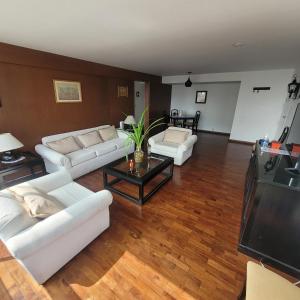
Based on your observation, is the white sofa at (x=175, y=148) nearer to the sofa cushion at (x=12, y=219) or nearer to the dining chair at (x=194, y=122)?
the sofa cushion at (x=12, y=219)

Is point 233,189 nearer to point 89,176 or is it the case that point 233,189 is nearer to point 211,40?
point 211,40

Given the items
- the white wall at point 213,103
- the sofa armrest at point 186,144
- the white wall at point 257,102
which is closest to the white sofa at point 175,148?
the sofa armrest at point 186,144

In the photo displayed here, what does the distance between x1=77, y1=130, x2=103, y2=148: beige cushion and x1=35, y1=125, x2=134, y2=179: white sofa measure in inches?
3.7

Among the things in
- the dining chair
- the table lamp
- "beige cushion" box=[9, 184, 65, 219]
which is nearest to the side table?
the table lamp

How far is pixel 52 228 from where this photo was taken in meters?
1.26

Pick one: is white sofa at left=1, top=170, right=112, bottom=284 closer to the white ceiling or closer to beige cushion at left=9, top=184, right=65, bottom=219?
beige cushion at left=9, top=184, right=65, bottom=219

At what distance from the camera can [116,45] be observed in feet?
8.30

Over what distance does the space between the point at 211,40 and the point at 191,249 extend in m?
2.66

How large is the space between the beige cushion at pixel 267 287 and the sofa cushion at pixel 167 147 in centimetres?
265

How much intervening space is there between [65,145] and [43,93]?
108 cm

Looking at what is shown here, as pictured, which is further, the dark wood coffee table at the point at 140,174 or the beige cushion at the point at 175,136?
the beige cushion at the point at 175,136

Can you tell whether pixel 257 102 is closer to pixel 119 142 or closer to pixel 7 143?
pixel 119 142

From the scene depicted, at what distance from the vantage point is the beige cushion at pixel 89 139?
3460 mm

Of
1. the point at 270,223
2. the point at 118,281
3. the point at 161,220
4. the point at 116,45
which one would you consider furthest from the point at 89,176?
the point at 270,223
